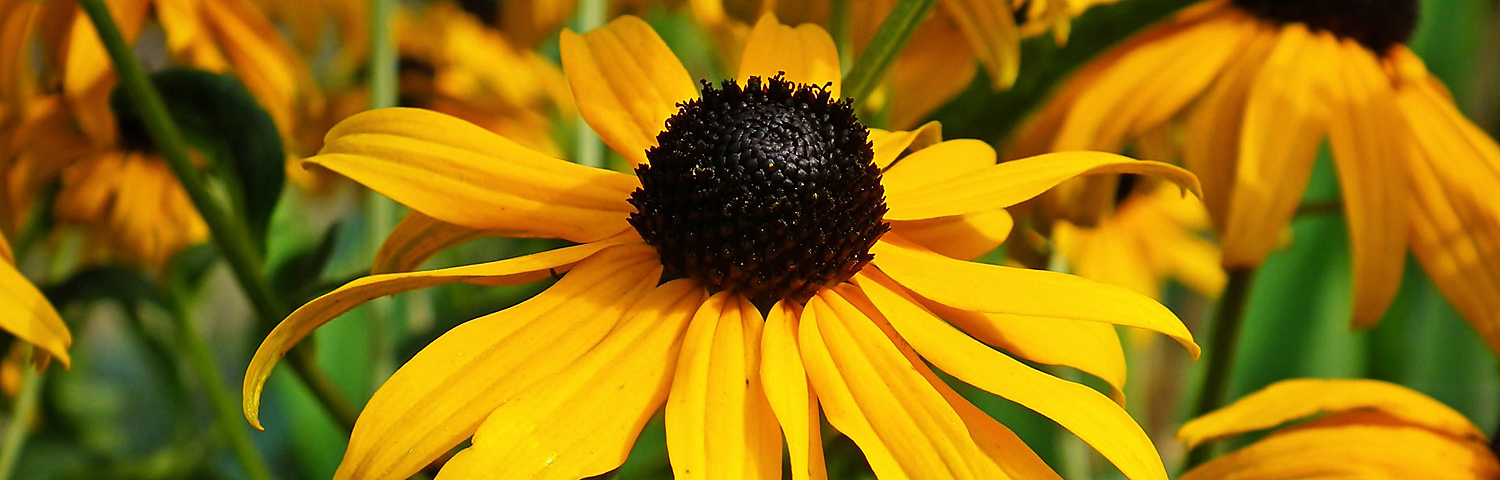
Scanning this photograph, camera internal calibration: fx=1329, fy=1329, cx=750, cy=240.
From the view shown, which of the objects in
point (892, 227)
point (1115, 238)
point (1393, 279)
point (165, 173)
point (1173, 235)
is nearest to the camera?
point (892, 227)

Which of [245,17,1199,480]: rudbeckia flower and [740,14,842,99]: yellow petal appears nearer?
[245,17,1199,480]: rudbeckia flower

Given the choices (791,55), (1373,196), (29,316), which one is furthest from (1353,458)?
(29,316)

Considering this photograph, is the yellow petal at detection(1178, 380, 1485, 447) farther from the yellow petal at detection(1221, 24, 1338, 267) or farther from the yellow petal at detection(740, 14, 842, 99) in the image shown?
the yellow petal at detection(740, 14, 842, 99)

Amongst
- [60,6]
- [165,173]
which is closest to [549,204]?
[60,6]

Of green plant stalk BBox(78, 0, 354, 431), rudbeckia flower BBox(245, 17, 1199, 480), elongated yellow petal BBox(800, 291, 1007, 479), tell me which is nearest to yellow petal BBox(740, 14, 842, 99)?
rudbeckia flower BBox(245, 17, 1199, 480)

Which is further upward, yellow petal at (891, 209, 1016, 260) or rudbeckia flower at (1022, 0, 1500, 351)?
yellow petal at (891, 209, 1016, 260)

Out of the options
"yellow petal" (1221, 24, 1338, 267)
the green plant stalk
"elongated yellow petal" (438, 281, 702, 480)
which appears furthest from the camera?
"yellow petal" (1221, 24, 1338, 267)

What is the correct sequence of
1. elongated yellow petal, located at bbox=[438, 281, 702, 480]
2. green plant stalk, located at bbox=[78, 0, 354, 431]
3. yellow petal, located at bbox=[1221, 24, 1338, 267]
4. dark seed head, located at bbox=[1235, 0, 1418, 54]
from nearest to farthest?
1. elongated yellow petal, located at bbox=[438, 281, 702, 480]
2. green plant stalk, located at bbox=[78, 0, 354, 431]
3. yellow petal, located at bbox=[1221, 24, 1338, 267]
4. dark seed head, located at bbox=[1235, 0, 1418, 54]

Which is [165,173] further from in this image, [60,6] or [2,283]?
[2,283]
